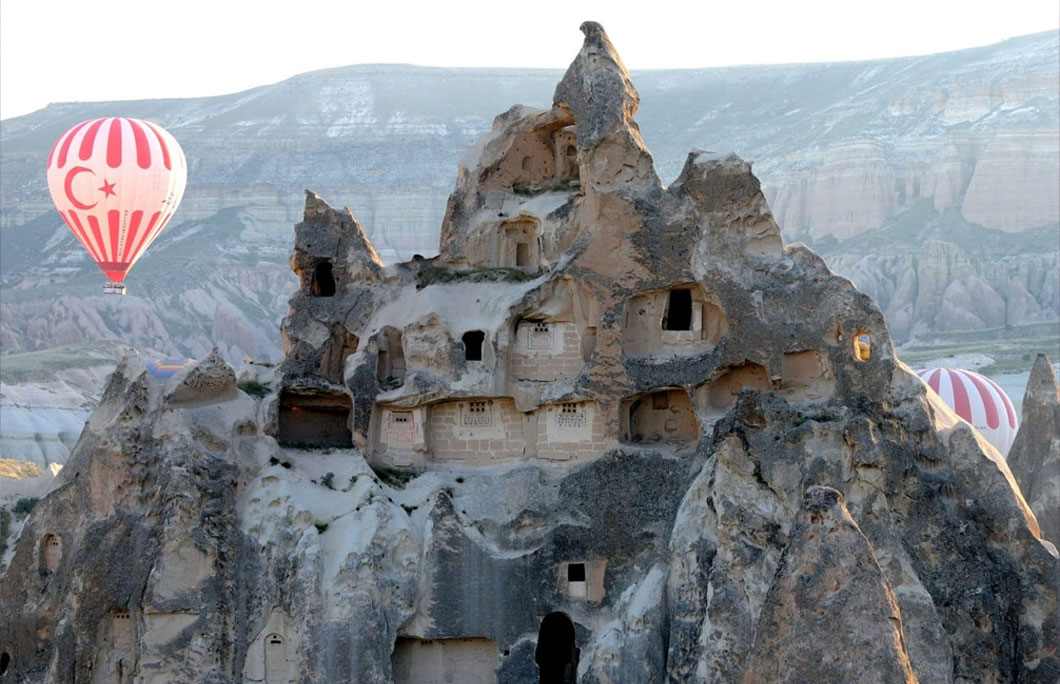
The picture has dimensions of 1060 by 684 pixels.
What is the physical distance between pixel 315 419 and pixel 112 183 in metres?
12.9

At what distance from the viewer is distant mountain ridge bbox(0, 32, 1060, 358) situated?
3617 inches

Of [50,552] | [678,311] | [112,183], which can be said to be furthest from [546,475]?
[112,183]

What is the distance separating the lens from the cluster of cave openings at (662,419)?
1120 inches

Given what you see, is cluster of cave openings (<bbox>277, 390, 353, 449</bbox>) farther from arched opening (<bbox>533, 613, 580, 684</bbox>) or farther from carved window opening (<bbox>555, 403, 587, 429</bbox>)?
arched opening (<bbox>533, 613, 580, 684</bbox>)

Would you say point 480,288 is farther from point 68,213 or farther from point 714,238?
point 68,213

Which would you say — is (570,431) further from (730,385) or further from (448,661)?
(448,661)

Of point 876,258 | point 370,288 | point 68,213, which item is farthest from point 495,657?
point 876,258

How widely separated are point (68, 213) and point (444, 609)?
18.5 m

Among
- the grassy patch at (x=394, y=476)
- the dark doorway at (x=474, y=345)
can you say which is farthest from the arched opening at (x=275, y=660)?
the dark doorway at (x=474, y=345)

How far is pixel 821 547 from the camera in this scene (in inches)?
553

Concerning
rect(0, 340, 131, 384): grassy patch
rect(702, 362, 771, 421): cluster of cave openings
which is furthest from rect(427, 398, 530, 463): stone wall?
rect(0, 340, 131, 384): grassy patch

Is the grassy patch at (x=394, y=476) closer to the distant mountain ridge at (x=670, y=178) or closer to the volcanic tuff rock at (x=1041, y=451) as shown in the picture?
the volcanic tuff rock at (x=1041, y=451)

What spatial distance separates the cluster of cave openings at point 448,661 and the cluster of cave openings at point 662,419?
441cm

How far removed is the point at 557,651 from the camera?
91.2 feet
